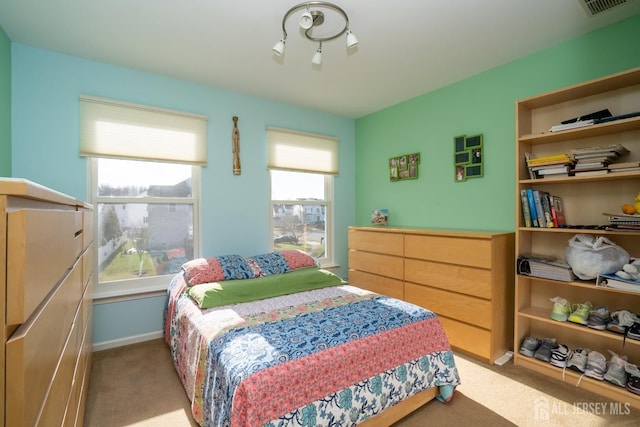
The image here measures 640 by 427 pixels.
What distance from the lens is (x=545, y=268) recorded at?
2.21 metres

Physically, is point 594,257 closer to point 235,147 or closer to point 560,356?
point 560,356

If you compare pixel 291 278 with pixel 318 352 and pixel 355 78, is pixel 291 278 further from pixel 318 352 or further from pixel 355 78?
pixel 355 78

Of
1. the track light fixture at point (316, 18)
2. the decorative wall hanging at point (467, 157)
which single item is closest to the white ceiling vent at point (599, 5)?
the decorative wall hanging at point (467, 157)

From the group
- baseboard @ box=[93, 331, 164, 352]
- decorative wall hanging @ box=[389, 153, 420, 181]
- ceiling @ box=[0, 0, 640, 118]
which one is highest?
ceiling @ box=[0, 0, 640, 118]

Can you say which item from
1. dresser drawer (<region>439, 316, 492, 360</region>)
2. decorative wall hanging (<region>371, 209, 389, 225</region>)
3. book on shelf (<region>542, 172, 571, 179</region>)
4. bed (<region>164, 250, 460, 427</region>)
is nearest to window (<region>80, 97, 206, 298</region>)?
bed (<region>164, 250, 460, 427</region>)

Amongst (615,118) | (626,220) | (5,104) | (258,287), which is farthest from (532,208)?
(5,104)

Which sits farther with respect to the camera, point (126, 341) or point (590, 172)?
point (126, 341)

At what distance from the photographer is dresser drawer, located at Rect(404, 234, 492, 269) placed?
7.72 ft

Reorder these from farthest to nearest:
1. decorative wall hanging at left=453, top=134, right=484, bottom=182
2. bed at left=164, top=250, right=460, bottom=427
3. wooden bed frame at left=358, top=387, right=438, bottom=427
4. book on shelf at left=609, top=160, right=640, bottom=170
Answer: decorative wall hanging at left=453, top=134, right=484, bottom=182 < book on shelf at left=609, top=160, right=640, bottom=170 < wooden bed frame at left=358, top=387, right=438, bottom=427 < bed at left=164, top=250, right=460, bottom=427

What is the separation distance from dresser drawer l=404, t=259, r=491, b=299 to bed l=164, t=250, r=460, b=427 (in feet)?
2.18

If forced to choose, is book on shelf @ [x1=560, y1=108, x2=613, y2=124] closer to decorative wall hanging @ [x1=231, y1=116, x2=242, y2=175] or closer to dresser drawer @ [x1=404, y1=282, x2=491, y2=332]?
dresser drawer @ [x1=404, y1=282, x2=491, y2=332]

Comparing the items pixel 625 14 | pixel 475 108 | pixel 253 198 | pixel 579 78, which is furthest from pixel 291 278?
pixel 625 14

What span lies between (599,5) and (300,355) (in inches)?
109

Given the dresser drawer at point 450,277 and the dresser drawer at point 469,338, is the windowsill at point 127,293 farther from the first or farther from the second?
the dresser drawer at point 469,338
